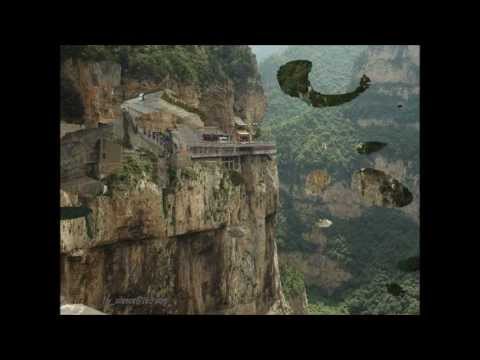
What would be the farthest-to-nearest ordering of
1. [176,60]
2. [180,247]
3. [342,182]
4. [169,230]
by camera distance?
[342,182] < [176,60] < [180,247] < [169,230]

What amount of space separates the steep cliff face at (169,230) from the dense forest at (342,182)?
437 centimetres

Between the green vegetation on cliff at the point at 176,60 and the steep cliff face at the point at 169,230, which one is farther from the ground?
the green vegetation on cliff at the point at 176,60

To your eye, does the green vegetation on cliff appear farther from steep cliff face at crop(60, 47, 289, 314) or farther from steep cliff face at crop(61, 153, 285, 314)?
steep cliff face at crop(61, 153, 285, 314)

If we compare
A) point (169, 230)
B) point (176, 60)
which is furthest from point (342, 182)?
point (169, 230)

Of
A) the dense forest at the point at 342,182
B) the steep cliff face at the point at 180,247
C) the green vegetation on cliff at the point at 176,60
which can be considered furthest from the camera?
the dense forest at the point at 342,182

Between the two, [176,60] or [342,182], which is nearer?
[176,60]

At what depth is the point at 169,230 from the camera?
330 inches

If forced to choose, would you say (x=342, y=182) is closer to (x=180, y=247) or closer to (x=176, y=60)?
(x=176, y=60)

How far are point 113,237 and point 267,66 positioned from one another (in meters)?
27.3

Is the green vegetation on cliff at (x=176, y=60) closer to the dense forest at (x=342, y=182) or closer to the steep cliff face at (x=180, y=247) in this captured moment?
the steep cliff face at (x=180, y=247)

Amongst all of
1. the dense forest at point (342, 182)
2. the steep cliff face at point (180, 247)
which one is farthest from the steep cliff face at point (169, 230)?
the dense forest at point (342, 182)

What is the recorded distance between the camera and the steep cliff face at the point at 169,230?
697 centimetres

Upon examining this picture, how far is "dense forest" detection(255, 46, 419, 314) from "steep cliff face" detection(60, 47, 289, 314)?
437cm

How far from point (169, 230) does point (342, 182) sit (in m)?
19.7
